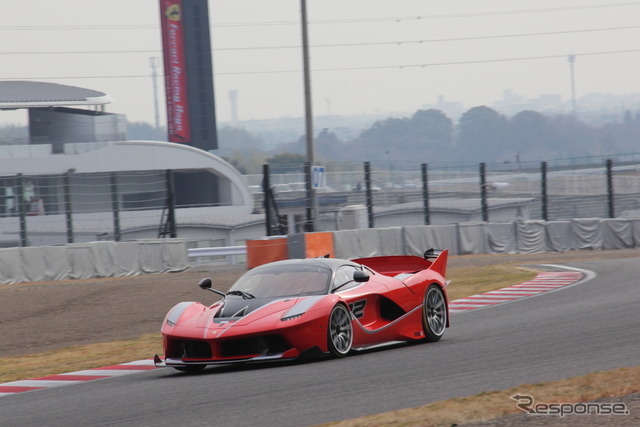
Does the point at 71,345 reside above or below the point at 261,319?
below

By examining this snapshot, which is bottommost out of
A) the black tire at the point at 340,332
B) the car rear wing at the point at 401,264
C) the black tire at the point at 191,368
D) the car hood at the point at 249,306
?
the black tire at the point at 191,368

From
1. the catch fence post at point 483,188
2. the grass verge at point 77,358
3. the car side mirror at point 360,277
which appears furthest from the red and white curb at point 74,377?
the catch fence post at point 483,188

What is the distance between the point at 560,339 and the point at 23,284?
16.2m

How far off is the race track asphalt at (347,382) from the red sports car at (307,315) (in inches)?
7.4

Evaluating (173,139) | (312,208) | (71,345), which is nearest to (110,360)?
(71,345)

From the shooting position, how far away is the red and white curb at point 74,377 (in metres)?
10.2

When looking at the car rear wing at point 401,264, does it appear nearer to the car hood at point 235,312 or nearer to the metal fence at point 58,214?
the car hood at point 235,312

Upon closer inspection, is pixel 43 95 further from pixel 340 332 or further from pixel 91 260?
pixel 340 332

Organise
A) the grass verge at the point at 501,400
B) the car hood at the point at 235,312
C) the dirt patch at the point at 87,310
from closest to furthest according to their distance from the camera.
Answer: the grass verge at the point at 501,400 < the car hood at the point at 235,312 < the dirt patch at the point at 87,310

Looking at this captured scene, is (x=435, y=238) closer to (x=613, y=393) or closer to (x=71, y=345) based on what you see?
(x=71, y=345)

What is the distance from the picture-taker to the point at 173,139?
69.1 m

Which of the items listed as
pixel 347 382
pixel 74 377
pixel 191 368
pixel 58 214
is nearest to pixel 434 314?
pixel 191 368

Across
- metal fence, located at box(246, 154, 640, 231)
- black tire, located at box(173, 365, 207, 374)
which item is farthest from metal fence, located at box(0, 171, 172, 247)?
black tire, located at box(173, 365, 207, 374)

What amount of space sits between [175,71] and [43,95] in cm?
1130
